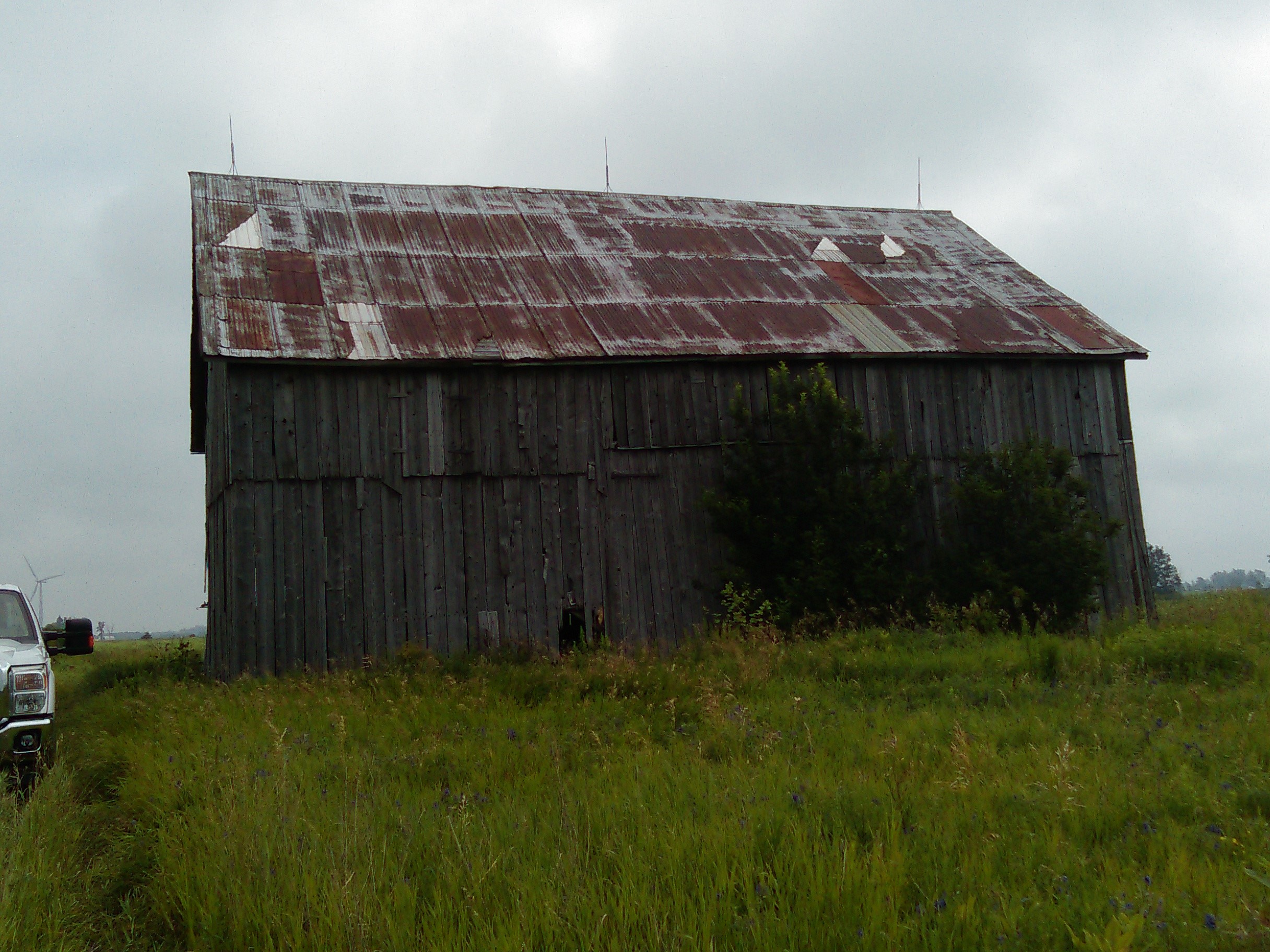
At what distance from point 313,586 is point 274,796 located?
22.0ft

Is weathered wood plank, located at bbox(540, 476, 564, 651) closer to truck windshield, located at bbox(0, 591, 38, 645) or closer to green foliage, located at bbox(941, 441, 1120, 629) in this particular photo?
green foliage, located at bbox(941, 441, 1120, 629)

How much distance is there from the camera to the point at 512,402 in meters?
12.1

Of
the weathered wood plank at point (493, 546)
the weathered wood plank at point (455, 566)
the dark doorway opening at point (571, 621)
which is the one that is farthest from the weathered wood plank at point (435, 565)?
the dark doorway opening at point (571, 621)

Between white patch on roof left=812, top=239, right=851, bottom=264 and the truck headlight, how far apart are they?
13378 mm

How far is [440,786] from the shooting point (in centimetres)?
546

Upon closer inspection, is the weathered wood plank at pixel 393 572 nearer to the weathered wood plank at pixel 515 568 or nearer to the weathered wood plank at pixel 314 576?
the weathered wood plank at pixel 314 576

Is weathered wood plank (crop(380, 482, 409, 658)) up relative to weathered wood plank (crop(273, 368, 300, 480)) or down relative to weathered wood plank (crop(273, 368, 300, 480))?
down

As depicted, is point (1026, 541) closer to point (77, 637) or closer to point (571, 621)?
point (571, 621)

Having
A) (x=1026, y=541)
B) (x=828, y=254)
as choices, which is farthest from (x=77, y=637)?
(x=828, y=254)

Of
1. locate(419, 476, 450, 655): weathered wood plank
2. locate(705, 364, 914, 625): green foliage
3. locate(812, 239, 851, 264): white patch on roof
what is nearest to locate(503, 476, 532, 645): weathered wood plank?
locate(419, 476, 450, 655): weathered wood plank

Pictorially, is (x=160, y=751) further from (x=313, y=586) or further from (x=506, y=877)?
(x=313, y=586)

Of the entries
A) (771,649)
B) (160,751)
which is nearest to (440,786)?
(160,751)

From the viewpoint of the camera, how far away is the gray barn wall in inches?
438

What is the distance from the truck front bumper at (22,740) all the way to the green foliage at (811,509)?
7783 millimetres
